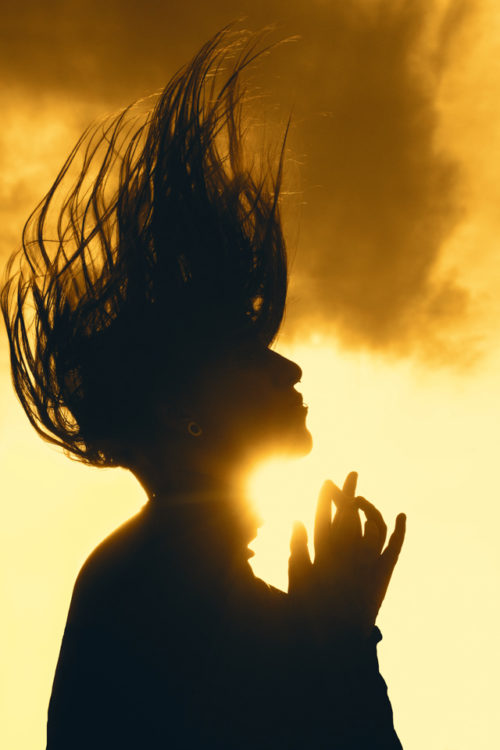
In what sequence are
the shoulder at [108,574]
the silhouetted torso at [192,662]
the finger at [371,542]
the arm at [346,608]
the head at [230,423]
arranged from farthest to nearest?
1. the head at [230,423]
2. the finger at [371,542]
3. the arm at [346,608]
4. the shoulder at [108,574]
5. the silhouetted torso at [192,662]

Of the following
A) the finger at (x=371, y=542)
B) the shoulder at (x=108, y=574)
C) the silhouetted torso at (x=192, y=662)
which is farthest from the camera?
the finger at (x=371, y=542)

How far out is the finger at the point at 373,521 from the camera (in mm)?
2227

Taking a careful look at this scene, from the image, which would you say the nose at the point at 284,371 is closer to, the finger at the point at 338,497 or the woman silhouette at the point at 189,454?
the woman silhouette at the point at 189,454

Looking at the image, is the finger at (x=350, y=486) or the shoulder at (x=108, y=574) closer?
the shoulder at (x=108, y=574)

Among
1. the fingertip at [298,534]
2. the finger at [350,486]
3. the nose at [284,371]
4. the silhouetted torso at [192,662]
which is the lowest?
the silhouetted torso at [192,662]

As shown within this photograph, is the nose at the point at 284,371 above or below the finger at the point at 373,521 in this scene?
above

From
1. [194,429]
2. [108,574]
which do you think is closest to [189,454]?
[194,429]

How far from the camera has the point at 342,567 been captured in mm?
2170

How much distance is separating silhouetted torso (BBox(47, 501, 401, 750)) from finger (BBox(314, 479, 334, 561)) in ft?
0.70

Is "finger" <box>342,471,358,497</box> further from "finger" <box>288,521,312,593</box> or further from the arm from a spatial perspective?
"finger" <box>288,521,312,593</box>

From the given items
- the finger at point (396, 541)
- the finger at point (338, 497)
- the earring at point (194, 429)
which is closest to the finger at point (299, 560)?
the finger at point (338, 497)

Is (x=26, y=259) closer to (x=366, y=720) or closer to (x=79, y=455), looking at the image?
(x=79, y=455)

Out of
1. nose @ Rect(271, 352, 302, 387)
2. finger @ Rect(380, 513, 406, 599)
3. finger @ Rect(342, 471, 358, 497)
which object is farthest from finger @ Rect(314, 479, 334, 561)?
nose @ Rect(271, 352, 302, 387)

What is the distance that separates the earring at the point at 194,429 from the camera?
234 centimetres
